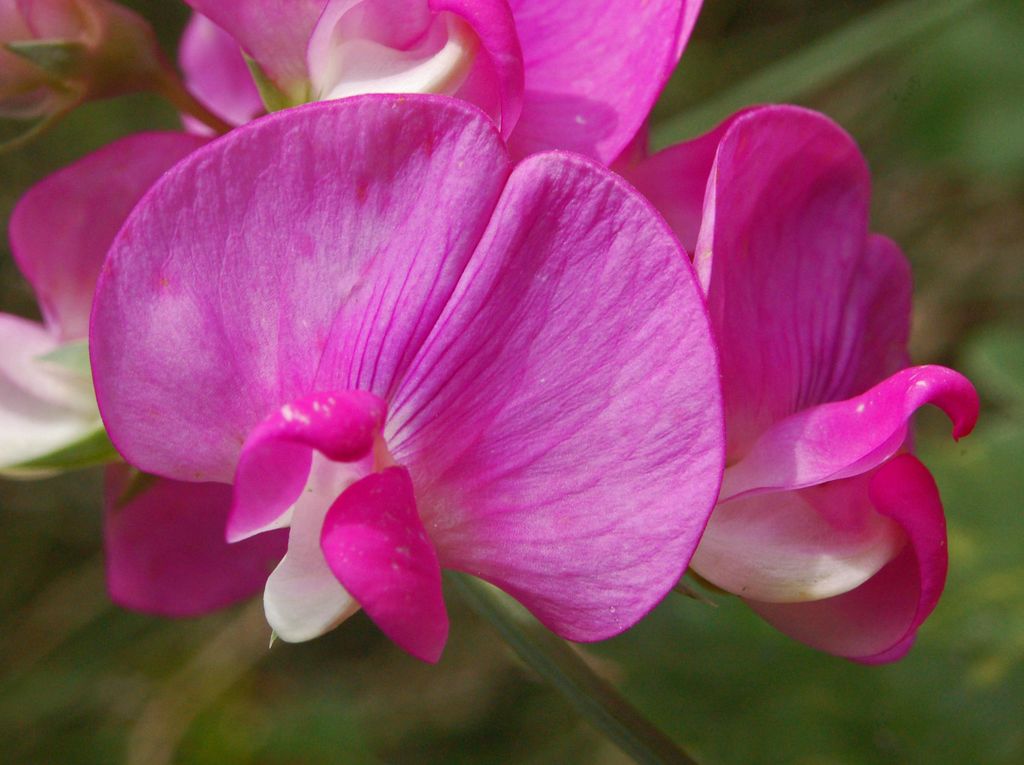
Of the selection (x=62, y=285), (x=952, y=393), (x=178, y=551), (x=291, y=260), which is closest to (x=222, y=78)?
(x=62, y=285)

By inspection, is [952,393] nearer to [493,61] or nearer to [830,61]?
[493,61]

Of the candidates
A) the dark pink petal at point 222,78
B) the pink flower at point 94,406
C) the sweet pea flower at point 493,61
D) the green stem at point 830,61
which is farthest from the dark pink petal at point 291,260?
the green stem at point 830,61

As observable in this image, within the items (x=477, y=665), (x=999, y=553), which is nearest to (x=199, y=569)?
(x=999, y=553)

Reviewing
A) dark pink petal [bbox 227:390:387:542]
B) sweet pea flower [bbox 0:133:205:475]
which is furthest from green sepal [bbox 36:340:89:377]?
dark pink petal [bbox 227:390:387:542]

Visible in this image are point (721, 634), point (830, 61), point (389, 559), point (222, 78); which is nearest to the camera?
point (389, 559)

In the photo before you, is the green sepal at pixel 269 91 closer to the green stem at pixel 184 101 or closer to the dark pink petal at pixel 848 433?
the green stem at pixel 184 101

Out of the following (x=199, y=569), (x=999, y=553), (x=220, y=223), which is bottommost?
(x=999, y=553)

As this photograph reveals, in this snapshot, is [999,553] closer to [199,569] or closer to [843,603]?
[843,603]

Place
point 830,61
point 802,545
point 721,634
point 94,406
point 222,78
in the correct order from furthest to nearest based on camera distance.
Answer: point 830,61 < point 721,634 < point 222,78 < point 94,406 < point 802,545
